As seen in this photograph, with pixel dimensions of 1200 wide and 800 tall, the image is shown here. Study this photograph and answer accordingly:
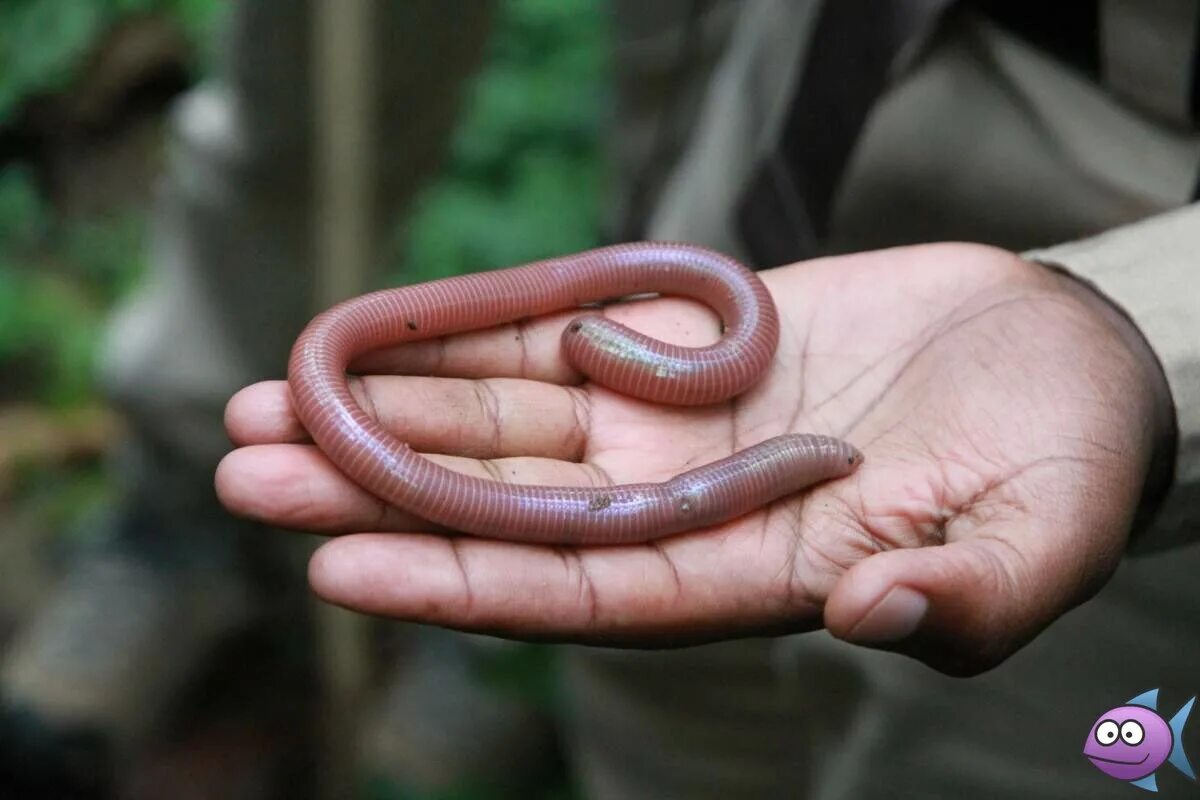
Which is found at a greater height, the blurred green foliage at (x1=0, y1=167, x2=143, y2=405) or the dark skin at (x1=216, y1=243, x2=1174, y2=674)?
the dark skin at (x1=216, y1=243, x2=1174, y2=674)

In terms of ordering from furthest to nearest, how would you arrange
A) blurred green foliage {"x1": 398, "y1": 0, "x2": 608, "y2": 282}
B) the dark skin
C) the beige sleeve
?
blurred green foliage {"x1": 398, "y1": 0, "x2": 608, "y2": 282} → the beige sleeve → the dark skin

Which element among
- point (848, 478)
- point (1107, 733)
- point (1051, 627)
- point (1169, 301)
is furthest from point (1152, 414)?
point (1107, 733)

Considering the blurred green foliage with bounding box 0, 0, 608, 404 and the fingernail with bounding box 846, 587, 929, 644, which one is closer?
the fingernail with bounding box 846, 587, 929, 644

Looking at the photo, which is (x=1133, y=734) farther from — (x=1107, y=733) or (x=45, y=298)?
(x=45, y=298)

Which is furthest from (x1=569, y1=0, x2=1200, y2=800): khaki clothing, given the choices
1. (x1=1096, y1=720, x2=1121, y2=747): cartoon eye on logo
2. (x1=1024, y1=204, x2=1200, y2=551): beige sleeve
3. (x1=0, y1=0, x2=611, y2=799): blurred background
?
(x1=0, y1=0, x2=611, y2=799): blurred background

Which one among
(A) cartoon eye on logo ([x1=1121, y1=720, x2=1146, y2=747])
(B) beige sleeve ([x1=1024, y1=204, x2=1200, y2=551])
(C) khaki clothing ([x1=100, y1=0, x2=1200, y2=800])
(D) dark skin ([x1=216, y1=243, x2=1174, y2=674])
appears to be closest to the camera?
(A) cartoon eye on logo ([x1=1121, y1=720, x2=1146, y2=747])

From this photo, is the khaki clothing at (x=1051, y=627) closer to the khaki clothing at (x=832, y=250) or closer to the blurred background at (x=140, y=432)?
the khaki clothing at (x=832, y=250)

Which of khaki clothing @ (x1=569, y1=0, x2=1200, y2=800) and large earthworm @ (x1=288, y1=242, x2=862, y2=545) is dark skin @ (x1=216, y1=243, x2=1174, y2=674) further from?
khaki clothing @ (x1=569, y1=0, x2=1200, y2=800)

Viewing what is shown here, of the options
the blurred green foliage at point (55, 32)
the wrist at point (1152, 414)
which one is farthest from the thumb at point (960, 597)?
the blurred green foliage at point (55, 32)
